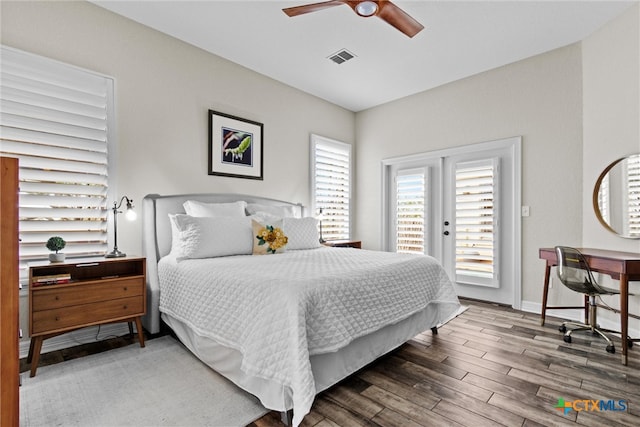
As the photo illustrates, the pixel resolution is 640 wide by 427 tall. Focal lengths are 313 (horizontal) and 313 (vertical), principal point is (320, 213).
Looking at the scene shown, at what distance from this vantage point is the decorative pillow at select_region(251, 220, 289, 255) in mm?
2932

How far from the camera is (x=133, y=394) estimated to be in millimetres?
1853

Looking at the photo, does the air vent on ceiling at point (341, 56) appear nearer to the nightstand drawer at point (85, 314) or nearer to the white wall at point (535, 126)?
the white wall at point (535, 126)

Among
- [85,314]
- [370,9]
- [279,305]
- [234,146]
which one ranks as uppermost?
[370,9]

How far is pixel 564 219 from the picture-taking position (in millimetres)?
3346

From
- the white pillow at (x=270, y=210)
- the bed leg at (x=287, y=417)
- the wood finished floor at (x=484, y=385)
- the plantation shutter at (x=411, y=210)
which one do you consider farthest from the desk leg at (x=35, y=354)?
the plantation shutter at (x=411, y=210)

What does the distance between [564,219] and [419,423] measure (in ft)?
9.56

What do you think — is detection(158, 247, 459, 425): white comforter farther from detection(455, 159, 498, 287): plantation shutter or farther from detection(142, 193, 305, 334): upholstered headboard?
detection(455, 159, 498, 287): plantation shutter

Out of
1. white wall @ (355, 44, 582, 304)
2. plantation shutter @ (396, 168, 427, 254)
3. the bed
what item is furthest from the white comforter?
plantation shutter @ (396, 168, 427, 254)

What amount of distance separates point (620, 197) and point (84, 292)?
458cm

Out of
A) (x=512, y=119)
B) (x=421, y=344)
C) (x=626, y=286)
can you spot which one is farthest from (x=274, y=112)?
(x=626, y=286)

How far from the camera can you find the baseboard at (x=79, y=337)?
2.43m

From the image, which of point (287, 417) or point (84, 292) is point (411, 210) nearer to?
point (287, 417)

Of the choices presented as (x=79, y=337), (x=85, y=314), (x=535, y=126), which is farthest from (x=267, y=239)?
(x=535, y=126)

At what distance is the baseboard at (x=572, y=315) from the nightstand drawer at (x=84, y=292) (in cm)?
398
